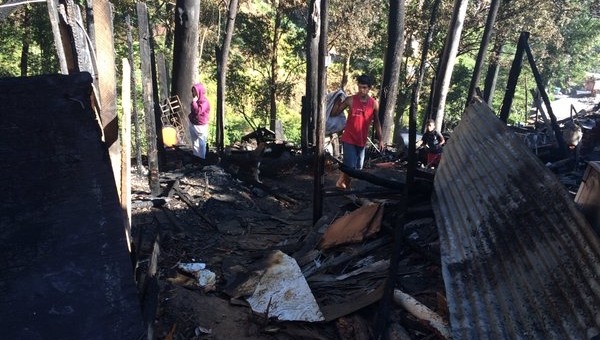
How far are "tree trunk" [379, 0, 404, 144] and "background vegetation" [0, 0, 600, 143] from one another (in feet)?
16.0

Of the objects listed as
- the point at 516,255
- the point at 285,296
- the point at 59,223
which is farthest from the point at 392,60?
the point at 59,223

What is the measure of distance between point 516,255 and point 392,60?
12.2 m

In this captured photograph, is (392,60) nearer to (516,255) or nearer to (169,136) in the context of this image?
(169,136)

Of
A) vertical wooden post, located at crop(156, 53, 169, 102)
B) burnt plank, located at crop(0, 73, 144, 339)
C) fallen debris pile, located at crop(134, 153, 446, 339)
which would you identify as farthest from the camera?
vertical wooden post, located at crop(156, 53, 169, 102)

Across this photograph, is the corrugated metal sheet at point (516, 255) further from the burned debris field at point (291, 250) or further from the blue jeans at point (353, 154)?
the blue jeans at point (353, 154)

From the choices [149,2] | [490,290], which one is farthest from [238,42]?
[490,290]

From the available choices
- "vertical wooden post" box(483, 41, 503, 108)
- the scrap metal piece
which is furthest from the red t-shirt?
"vertical wooden post" box(483, 41, 503, 108)

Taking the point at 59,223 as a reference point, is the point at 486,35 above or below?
above

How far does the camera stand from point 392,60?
1450 cm

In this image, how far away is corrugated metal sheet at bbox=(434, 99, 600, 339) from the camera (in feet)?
8.29

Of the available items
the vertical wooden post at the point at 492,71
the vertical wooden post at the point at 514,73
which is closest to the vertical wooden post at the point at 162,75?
the vertical wooden post at the point at 514,73

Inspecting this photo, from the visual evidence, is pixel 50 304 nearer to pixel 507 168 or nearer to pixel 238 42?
pixel 507 168

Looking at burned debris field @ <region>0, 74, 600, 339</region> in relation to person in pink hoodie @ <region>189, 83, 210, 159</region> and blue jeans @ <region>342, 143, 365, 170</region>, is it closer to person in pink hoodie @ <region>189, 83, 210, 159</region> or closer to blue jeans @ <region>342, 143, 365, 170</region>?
blue jeans @ <region>342, 143, 365, 170</region>

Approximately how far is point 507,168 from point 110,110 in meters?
3.43
